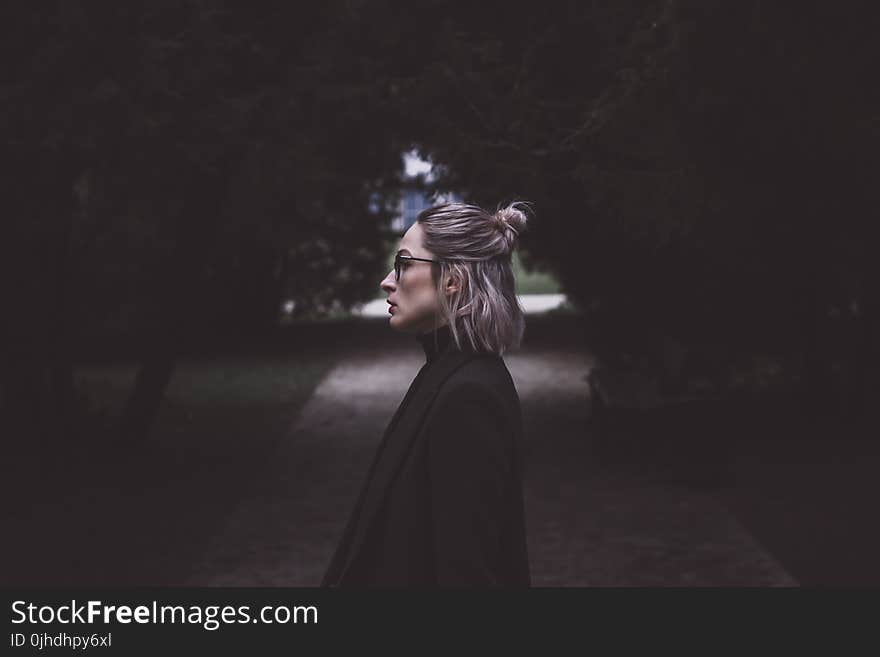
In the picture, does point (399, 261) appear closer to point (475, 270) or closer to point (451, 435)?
point (475, 270)

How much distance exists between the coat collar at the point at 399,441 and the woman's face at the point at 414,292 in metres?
0.09

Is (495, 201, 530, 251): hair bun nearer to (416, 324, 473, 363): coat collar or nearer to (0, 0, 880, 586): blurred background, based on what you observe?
(416, 324, 473, 363): coat collar

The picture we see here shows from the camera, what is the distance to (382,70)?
35.4 feet

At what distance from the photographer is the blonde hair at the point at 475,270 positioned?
293 cm

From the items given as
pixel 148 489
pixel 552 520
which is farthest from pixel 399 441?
pixel 148 489

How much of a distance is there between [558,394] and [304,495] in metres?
7.18

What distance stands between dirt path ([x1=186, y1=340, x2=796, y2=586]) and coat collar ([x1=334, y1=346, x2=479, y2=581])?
540cm

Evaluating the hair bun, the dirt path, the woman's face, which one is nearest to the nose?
the woman's face

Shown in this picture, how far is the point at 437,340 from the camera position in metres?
3.05

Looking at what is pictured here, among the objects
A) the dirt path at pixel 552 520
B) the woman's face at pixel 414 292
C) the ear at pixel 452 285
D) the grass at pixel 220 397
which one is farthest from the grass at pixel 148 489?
the ear at pixel 452 285

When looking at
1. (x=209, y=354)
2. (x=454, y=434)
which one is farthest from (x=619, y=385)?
(x=209, y=354)

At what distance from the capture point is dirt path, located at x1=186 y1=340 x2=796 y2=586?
8.45m

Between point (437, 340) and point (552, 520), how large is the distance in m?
7.37

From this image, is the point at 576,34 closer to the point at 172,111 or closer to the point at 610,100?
the point at 610,100
